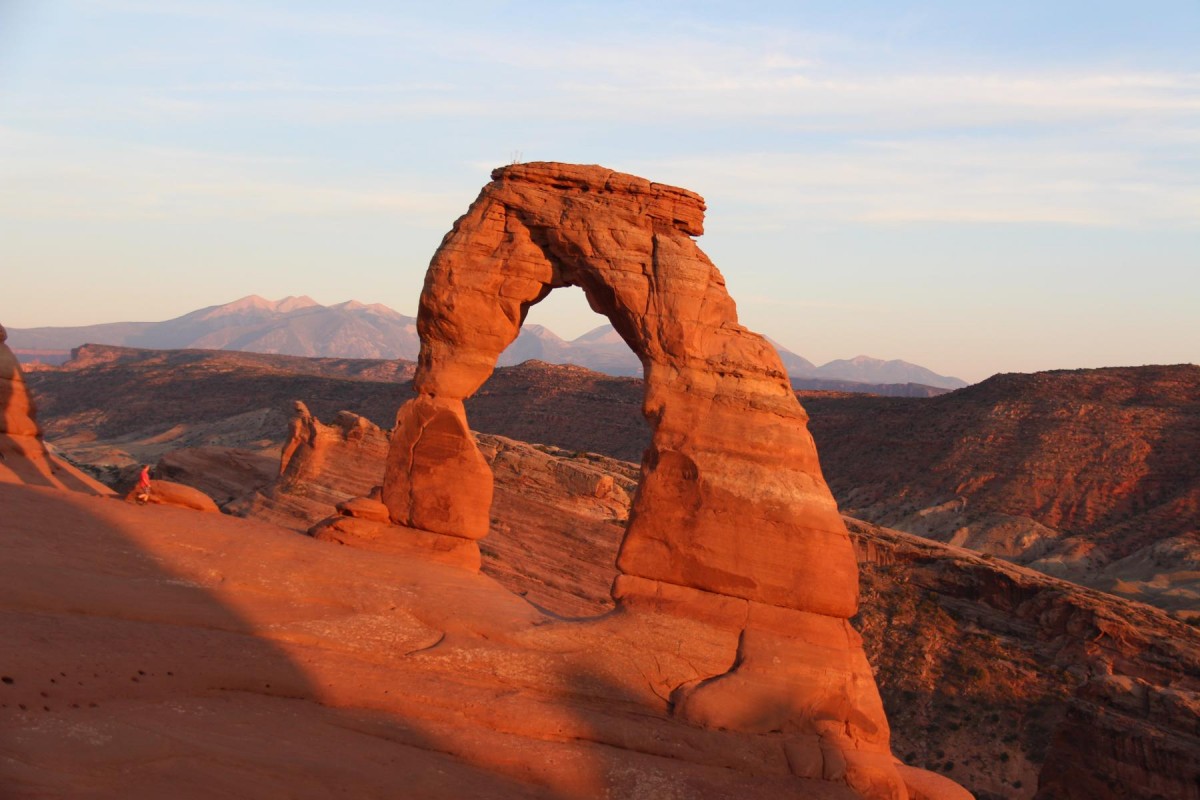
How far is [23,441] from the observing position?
75.6ft

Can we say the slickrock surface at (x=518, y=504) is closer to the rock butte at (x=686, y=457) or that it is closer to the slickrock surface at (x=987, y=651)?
the slickrock surface at (x=987, y=651)

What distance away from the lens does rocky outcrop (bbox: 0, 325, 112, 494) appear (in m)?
22.0

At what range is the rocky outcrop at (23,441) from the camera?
2197 centimetres

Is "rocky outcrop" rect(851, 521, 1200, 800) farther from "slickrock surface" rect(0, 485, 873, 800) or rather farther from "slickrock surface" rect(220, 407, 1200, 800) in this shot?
"slickrock surface" rect(0, 485, 873, 800)

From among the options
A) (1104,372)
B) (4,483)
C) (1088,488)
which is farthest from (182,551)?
(1104,372)

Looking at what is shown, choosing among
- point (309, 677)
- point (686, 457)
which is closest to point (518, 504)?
point (686, 457)

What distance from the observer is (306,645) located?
14.1 metres

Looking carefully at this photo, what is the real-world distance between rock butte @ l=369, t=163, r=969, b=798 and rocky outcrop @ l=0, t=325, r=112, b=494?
8244mm

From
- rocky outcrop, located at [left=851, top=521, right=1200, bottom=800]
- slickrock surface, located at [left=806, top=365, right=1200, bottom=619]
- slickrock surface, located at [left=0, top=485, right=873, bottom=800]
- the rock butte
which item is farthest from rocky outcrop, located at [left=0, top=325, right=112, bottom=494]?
slickrock surface, located at [left=806, top=365, right=1200, bottom=619]

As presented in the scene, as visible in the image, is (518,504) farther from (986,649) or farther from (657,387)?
(657,387)

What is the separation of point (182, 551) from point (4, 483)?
3835 millimetres

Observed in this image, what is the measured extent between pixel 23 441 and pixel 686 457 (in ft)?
48.4

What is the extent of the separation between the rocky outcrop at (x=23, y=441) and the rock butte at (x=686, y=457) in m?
8.24

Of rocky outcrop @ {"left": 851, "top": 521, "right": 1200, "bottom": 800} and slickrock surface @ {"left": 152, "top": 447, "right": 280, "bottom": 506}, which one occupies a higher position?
slickrock surface @ {"left": 152, "top": 447, "right": 280, "bottom": 506}
